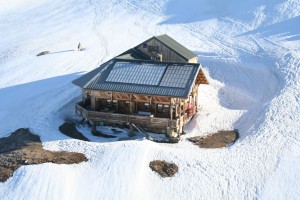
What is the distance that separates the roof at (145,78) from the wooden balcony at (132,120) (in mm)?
1807

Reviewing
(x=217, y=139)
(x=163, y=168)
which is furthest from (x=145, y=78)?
(x=163, y=168)

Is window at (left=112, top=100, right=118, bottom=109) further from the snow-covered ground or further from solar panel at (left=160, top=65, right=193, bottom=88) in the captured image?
solar panel at (left=160, top=65, right=193, bottom=88)

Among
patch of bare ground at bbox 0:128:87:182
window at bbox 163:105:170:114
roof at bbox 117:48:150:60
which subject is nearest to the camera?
patch of bare ground at bbox 0:128:87:182

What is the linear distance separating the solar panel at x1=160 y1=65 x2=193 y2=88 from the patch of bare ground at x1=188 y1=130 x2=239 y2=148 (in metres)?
4.16

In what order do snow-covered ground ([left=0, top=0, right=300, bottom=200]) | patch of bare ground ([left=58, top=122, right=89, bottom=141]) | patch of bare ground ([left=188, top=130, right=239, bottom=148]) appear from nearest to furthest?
snow-covered ground ([left=0, top=0, right=300, bottom=200]) → patch of bare ground ([left=188, top=130, right=239, bottom=148]) → patch of bare ground ([left=58, top=122, right=89, bottom=141])

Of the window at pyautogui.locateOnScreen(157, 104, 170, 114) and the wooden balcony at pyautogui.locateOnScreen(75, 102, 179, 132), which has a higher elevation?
the window at pyautogui.locateOnScreen(157, 104, 170, 114)

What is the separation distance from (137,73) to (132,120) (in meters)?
3.56

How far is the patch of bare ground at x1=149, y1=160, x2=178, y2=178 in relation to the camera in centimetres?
3140

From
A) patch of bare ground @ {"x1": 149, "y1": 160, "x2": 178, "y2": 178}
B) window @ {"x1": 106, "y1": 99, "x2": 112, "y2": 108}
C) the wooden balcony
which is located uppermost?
window @ {"x1": 106, "y1": 99, "x2": 112, "y2": 108}

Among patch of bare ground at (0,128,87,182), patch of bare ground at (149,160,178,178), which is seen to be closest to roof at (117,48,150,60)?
patch of bare ground at (0,128,87,182)

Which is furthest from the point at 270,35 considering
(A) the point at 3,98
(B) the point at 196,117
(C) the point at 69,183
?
(C) the point at 69,183

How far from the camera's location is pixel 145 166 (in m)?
31.8

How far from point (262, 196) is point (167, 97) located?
988 centimetres

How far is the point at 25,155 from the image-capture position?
3312 centimetres
